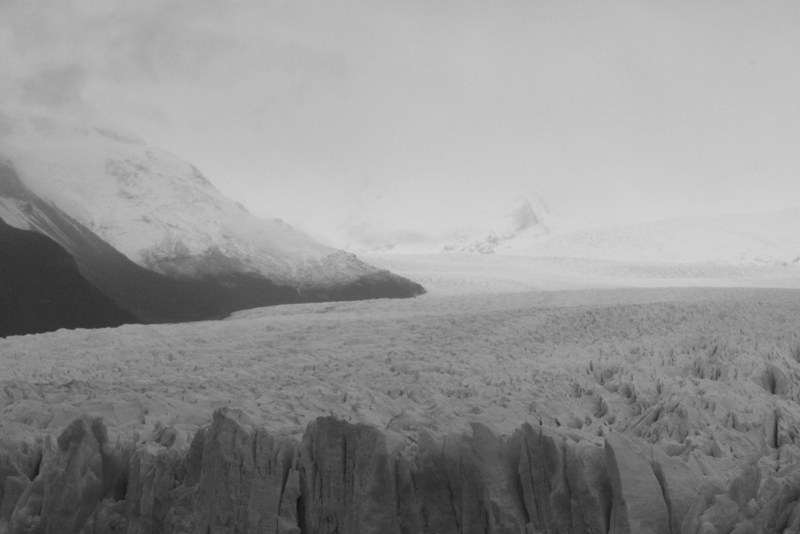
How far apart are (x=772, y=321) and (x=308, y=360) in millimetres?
6166

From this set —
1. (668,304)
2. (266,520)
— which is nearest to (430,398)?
(266,520)

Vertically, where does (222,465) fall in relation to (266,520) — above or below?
above

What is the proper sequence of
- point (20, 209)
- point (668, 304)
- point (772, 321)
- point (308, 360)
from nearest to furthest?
point (308, 360), point (772, 321), point (668, 304), point (20, 209)

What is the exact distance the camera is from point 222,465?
613 cm

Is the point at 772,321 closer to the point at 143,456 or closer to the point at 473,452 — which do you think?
the point at 473,452

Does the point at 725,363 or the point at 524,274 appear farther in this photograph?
the point at 524,274

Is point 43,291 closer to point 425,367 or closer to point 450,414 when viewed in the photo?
point 425,367

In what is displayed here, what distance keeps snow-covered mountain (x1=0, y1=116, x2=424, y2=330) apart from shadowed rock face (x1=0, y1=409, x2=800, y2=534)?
868 cm

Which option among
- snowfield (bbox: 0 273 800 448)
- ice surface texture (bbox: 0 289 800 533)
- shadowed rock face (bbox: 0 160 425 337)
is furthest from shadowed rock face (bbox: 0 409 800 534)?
shadowed rock face (bbox: 0 160 425 337)

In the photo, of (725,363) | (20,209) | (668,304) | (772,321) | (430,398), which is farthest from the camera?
(20,209)

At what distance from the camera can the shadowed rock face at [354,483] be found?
17.2 ft

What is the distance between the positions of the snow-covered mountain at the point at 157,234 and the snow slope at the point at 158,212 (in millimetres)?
23

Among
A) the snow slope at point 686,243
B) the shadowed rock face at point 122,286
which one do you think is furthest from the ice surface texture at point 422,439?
the snow slope at point 686,243

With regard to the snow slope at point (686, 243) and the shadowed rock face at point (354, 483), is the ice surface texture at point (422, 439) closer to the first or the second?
the shadowed rock face at point (354, 483)
